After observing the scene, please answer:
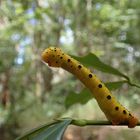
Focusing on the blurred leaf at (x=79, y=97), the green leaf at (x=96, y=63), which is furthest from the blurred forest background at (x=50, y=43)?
the green leaf at (x=96, y=63)

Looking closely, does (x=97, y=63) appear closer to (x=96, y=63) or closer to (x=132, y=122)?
(x=96, y=63)

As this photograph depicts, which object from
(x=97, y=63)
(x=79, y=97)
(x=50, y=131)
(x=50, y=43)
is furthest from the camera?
(x=50, y=43)

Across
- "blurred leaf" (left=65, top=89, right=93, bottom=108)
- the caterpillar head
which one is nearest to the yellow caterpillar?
the caterpillar head

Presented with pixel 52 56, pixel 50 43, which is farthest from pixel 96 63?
pixel 50 43

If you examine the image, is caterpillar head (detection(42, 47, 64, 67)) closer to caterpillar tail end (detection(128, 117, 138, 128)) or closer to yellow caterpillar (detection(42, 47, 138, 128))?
yellow caterpillar (detection(42, 47, 138, 128))

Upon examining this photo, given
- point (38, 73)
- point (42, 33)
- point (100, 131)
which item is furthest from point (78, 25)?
point (100, 131)
